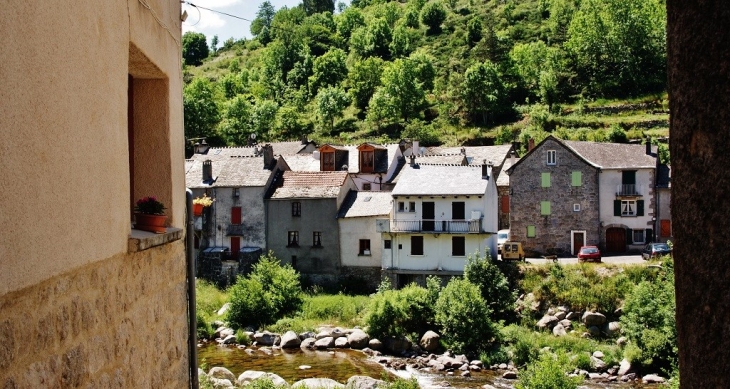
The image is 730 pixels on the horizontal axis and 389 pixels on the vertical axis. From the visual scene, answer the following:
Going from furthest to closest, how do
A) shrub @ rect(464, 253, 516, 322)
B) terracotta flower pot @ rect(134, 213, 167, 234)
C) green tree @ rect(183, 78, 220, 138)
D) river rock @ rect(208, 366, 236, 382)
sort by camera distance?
green tree @ rect(183, 78, 220, 138)
shrub @ rect(464, 253, 516, 322)
river rock @ rect(208, 366, 236, 382)
terracotta flower pot @ rect(134, 213, 167, 234)

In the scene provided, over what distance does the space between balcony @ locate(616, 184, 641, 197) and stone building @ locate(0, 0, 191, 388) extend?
39.3m

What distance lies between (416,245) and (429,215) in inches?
66.7

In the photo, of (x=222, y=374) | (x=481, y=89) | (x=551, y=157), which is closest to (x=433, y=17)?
(x=481, y=89)

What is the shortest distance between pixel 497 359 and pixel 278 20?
120237mm

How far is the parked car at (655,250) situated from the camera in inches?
1500

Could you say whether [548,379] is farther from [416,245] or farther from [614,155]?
[614,155]

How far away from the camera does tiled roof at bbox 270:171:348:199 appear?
43.8 meters

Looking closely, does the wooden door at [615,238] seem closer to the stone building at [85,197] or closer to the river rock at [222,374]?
the river rock at [222,374]

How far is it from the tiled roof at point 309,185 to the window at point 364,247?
296cm

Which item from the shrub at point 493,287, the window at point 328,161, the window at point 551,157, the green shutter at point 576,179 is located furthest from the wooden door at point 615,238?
the window at point 328,161

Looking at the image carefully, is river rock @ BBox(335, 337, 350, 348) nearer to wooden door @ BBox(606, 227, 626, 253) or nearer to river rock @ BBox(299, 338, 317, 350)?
river rock @ BBox(299, 338, 317, 350)

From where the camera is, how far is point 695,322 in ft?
8.70

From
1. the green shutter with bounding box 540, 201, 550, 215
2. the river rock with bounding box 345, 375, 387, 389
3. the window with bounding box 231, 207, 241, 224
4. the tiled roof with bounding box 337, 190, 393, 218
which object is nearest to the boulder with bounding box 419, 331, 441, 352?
the river rock with bounding box 345, 375, 387, 389

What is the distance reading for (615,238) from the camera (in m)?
42.8
